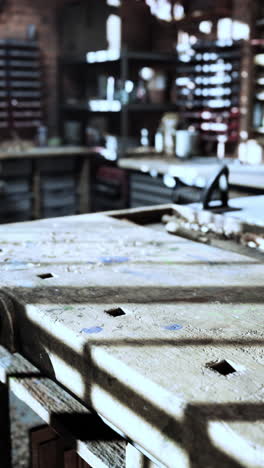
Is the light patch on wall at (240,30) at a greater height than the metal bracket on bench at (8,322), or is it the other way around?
the light patch on wall at (240,30)

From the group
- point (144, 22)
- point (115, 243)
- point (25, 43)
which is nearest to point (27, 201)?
point (25, 43)

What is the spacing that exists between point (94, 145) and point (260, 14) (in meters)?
2.09

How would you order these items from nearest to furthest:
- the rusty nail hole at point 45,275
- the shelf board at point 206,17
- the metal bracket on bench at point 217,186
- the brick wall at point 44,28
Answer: the rusty nail hole at point 45,275
the metal bracket on bench at point 217,186
the shelf board at point 206,17
the brick wall at point 44,28

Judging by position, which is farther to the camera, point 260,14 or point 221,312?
point 260,14

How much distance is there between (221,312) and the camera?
4.39 ft

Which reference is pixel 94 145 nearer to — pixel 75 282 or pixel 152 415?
pixel 75 282

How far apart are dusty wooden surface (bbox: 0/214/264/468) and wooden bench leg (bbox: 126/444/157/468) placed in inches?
2.4

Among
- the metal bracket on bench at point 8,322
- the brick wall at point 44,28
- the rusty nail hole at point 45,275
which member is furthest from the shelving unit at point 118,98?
the metal bracket on bench at point 8,322

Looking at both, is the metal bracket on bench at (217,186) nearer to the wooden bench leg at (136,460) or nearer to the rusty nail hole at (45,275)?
the rusty nail hole at (45,275)

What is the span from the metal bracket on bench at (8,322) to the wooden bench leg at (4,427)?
0.72 ft

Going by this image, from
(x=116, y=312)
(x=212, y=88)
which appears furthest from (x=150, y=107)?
(x=116, y=312)

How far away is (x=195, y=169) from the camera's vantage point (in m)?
4.04

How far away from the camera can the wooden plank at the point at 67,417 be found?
120cm

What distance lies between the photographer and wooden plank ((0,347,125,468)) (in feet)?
3.93
